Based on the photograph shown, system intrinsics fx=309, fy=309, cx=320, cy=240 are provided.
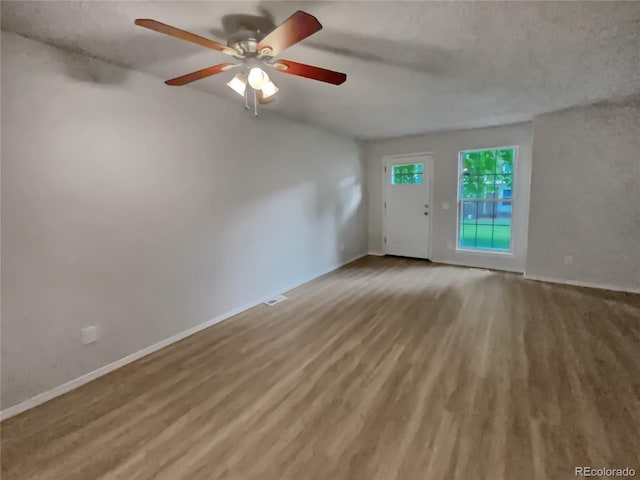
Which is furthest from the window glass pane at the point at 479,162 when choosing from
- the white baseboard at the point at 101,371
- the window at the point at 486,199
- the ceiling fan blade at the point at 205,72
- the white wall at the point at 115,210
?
the ceiling fan blade at the point at 205,72

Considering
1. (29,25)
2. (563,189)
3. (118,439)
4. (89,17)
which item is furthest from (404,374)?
(563,189)

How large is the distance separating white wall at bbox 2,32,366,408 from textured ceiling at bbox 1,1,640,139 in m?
0.21

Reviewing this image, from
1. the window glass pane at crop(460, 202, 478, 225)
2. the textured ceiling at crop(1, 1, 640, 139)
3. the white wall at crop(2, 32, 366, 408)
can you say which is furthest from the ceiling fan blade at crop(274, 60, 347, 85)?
the window glass pane at crop(460, 202, 478, 225)

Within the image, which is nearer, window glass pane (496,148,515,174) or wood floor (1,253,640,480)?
wood floor (1,253,640,480)

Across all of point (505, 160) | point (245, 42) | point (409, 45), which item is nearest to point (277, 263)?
point (245, 42)

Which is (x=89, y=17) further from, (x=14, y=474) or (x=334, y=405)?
(x=334, y=405)

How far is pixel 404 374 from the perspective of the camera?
2264 millimetres

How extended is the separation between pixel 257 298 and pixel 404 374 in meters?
2.04

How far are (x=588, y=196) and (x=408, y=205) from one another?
8.47 ft

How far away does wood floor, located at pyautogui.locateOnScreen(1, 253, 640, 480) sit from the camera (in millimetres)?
1544

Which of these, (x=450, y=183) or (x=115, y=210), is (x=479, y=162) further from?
(x=115, y=210)

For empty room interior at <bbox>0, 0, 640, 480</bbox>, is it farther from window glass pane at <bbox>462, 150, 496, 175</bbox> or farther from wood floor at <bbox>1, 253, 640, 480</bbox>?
window glass pane at <bbox>462, 150, 496, 175</bbox>

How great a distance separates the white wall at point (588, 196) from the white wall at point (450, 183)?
0.41 metres

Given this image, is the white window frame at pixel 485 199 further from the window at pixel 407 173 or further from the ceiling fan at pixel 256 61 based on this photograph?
the ceiling fan at pixel 256 61
